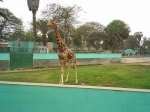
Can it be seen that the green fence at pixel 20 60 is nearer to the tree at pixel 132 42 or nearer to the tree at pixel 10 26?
the tree at pixel 10 26

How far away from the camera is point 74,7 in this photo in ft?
117

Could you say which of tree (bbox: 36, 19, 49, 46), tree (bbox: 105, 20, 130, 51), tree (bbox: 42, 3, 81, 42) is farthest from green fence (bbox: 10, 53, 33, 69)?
tree (bbox: 105, 20, 130, 51)

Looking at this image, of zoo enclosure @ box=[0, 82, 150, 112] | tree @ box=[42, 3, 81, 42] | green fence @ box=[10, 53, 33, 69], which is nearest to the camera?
zoo enclosure @ box=[0, 82, 150, 112]

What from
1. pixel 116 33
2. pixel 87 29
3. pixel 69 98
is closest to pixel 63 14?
pixel 116 33

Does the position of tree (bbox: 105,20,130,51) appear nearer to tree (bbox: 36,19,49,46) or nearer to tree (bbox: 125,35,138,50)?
tree (bbox: 36,19,49,46)

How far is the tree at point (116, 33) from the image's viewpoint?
45.8 meters

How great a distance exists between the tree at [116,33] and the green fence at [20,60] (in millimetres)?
26263

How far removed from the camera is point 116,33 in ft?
162

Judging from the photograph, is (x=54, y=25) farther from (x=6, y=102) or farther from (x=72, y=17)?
(x=72, y=17)

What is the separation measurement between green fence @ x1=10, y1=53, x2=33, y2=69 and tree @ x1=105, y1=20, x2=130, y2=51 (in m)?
26.3

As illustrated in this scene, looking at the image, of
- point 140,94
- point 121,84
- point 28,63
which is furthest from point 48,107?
point 28,63

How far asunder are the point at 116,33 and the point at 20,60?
31414 millimetres

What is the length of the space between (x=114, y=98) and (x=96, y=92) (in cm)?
41

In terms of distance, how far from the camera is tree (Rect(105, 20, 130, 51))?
4575cm
